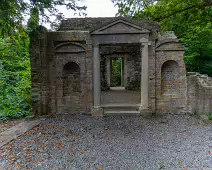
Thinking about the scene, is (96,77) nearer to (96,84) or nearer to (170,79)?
(96,84)

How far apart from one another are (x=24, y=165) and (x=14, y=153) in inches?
26.5

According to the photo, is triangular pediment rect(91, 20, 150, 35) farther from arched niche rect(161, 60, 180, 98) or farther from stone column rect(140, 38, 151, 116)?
arched niche rect(161, 60, 180, 98)

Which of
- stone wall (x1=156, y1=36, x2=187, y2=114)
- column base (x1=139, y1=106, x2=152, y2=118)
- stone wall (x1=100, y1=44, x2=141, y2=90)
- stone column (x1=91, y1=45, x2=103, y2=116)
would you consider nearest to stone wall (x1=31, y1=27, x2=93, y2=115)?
stone column (x1=91, y1=45, x2=103, y2=116)

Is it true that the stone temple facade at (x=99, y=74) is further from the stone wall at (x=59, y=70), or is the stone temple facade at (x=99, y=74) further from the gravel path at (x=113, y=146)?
the gravel path at (x=113, y=146)

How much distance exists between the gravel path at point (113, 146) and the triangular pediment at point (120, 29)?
140 inches

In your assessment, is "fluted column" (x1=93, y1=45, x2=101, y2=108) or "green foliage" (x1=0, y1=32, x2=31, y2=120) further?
"fluted column" (x1=93, y1=45, x2=101, y2=108)

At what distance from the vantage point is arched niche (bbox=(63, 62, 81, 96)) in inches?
303

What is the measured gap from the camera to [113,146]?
431 cm

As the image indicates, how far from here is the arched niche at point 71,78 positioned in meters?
7.70

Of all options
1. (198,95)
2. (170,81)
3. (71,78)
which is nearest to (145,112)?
(170,81)

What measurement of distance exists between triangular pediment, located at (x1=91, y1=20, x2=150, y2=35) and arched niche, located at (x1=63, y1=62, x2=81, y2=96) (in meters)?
1.81

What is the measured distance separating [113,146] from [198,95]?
4.68 meters

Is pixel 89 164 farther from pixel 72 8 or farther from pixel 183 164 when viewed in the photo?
pixel 72 8

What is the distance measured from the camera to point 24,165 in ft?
11.2
